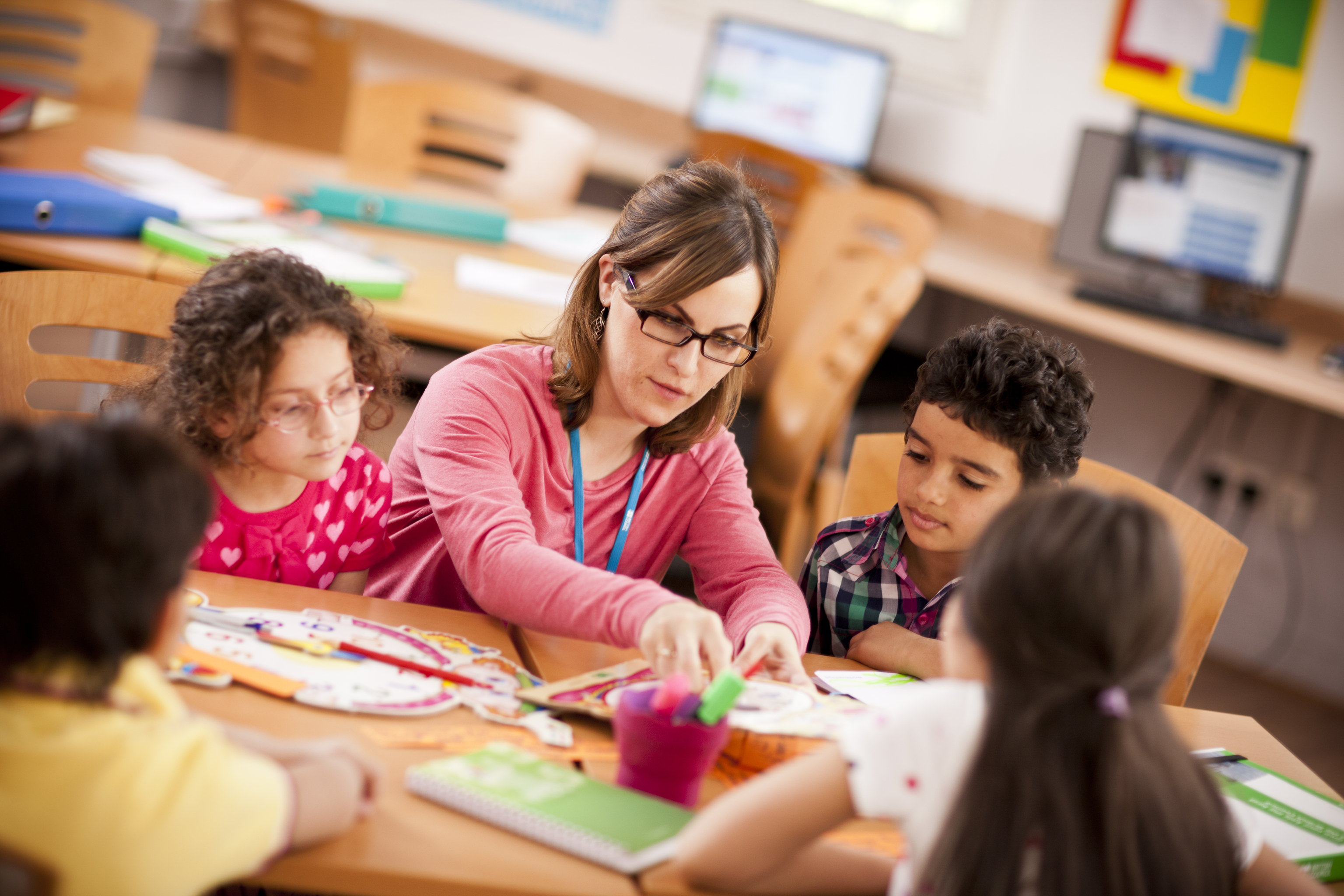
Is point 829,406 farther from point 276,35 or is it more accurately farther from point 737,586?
point 276,35

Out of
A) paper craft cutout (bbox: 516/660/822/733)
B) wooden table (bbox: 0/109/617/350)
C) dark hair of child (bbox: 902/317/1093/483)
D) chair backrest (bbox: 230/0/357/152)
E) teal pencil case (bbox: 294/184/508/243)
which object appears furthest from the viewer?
chair backrest (bbox: 230/0/357/152)

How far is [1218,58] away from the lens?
327 cm

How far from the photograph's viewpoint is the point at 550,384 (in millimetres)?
1360

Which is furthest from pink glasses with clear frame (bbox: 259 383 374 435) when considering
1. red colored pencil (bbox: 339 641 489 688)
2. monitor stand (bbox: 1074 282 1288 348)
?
monitor stand (bbox: 1074 282 1288 348)

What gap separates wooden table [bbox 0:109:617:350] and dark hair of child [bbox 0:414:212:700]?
110 cm

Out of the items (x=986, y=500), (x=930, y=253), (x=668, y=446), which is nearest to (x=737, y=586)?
(x=668, y=446)

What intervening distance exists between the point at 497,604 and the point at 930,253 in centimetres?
241

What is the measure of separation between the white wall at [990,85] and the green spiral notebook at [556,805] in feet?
9.59

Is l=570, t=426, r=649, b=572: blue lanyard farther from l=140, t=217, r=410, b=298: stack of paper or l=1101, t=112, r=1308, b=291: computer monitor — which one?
l=1101, t=112, r=1308, b=291: computer monitor

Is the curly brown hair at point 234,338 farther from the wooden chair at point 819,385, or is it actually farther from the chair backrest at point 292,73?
the chair backrest at point 292,73

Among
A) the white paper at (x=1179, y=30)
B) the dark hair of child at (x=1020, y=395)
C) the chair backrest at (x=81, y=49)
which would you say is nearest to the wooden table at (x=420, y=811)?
the dark hair of child at (x=1020, y=395)

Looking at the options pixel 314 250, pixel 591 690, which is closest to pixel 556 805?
pixel 591 690

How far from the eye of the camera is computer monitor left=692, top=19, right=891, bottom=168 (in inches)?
141

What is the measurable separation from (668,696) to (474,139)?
2.50m
